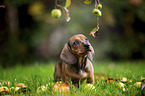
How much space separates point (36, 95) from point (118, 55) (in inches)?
174

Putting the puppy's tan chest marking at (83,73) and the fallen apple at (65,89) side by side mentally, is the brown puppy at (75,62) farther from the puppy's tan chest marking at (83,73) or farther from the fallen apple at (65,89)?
the fallen apple at (65,89)

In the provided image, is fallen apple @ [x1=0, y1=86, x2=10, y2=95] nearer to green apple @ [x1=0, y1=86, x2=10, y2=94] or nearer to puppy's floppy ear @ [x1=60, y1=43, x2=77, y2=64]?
green apple @ [x1=0, y1=86, x2=10, y2=94]

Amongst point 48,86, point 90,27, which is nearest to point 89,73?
point 48,86

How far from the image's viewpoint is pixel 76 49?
2.14 meters

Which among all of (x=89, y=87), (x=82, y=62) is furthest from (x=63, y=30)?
(x=89, y=87)

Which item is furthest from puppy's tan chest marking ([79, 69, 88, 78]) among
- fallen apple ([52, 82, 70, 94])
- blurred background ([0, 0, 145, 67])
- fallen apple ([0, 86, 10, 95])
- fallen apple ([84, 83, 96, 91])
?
blurred background ([0, 0, 145, 67])

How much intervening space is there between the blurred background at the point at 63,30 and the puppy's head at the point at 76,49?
305 centimetres

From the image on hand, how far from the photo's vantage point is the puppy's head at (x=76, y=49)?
210cm

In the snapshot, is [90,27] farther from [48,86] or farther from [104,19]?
[48,86]

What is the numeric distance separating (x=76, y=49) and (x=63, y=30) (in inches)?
139

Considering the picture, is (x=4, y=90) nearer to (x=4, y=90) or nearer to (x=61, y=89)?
(x=4, y=90)

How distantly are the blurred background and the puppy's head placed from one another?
3.05 metres

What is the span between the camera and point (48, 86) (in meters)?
2.23

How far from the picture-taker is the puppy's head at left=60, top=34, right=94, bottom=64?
210 cm
